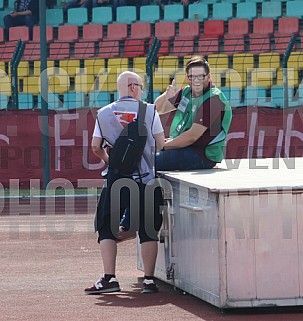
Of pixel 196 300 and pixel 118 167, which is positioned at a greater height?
pixel 118 167

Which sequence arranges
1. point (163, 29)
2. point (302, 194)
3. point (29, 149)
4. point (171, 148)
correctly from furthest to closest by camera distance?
1. point (163, 29)
2. point (29, 149)
3. point (171, 148)
4. point (302, 194)

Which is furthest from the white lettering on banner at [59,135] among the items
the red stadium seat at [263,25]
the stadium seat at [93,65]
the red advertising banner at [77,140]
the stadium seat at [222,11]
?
the stadium seat at [222,11]

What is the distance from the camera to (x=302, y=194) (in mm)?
7551

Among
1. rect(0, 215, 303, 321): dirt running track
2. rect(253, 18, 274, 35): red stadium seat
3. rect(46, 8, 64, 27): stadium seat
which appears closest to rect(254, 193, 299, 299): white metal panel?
rect(0, 215, 303, 321): dirt running track

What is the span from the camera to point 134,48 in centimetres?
2534

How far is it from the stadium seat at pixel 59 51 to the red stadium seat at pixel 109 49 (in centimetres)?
84

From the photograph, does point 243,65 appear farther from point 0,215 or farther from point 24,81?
point 0,215

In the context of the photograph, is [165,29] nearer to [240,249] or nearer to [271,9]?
[271,9]

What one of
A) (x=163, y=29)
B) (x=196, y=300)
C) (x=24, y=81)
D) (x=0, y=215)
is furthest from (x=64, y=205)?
(x=196, y=300)

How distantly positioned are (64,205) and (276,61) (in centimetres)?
679

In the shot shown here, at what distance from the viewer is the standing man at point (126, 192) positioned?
8609 millimetres

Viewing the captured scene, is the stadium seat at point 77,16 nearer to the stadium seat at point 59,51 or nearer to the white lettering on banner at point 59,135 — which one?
the stadium seat at point 59,51

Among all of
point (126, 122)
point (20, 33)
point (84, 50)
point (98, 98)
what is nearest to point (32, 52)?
point (84, 50)

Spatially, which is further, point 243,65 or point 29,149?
point 243,65
